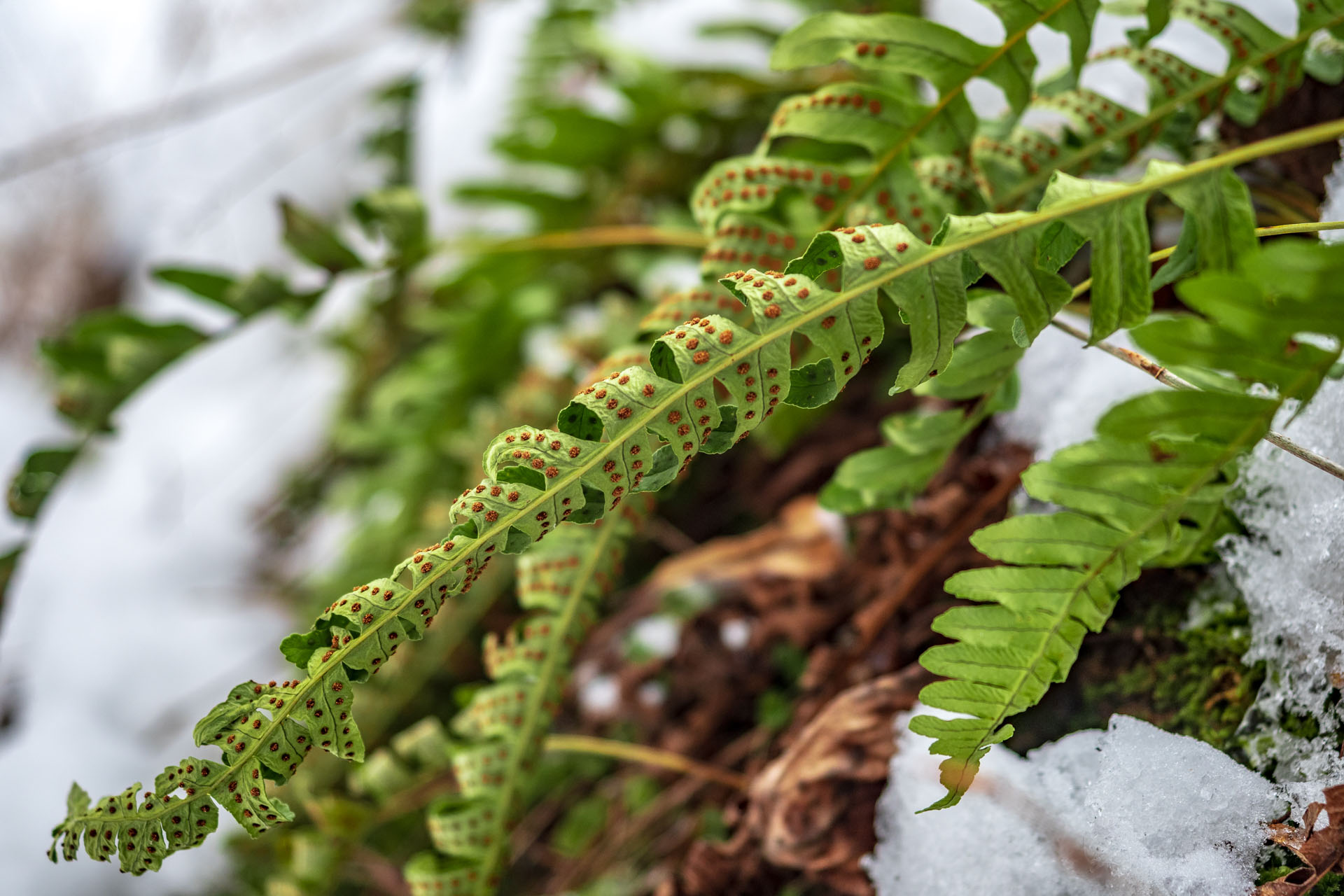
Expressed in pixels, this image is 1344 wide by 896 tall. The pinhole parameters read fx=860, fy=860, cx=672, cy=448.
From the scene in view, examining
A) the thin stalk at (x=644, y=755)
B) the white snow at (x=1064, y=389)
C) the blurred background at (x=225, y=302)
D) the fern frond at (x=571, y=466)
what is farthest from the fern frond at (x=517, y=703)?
the blurred background at (x=225, y=302)

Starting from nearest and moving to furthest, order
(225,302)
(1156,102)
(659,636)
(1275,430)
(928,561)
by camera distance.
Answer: (1275,430) → (1156,102) → (928,561) → (225,302) → (659,636)

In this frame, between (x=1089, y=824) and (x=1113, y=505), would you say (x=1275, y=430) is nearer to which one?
(x=1113, y=505)

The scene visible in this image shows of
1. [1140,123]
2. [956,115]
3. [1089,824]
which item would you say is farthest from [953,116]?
[1089,824]

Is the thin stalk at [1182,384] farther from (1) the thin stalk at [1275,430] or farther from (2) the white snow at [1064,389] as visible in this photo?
(2) the white snow at [1064,389]

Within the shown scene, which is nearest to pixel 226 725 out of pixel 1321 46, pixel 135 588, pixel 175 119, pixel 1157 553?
pixel 1157 553

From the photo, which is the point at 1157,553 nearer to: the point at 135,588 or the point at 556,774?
the point at 556,774

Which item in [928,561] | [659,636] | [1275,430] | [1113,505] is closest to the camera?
[1113,505]
